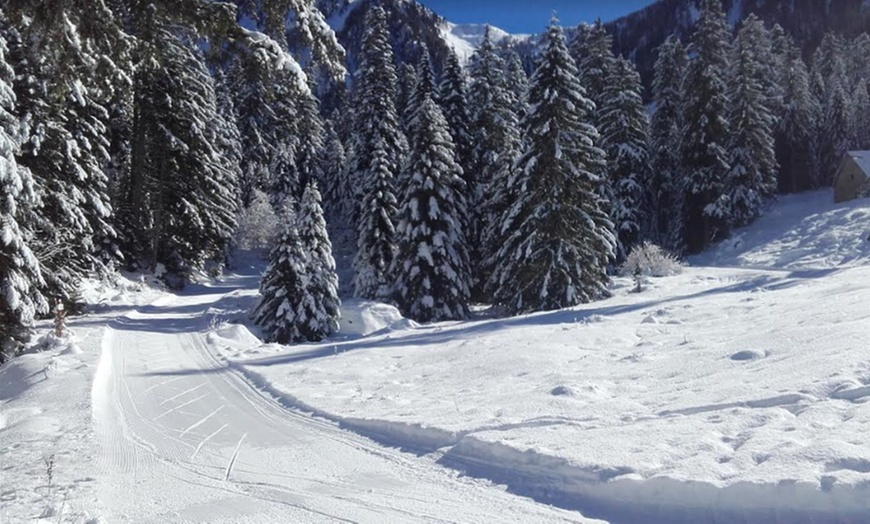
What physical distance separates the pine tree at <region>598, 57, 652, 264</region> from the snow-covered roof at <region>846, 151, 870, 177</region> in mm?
16854

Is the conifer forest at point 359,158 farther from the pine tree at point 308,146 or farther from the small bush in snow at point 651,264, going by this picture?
the small bush in snow at point 651,264

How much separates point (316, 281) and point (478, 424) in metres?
14.6

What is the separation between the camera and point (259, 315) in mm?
21109

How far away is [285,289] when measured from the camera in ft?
67.5

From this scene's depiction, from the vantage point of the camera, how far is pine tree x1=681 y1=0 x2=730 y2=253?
37062 millimetres

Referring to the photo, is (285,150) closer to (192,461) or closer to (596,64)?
(596,64)

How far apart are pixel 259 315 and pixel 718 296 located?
1530cm

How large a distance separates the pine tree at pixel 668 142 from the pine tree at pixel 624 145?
5.63 meters

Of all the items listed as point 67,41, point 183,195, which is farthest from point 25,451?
point 183,195

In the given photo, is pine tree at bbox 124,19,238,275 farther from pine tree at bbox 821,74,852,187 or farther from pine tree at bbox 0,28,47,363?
pine tree at bbox 821,74,852,187

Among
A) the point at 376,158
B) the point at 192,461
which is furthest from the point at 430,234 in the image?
the point at 192,461

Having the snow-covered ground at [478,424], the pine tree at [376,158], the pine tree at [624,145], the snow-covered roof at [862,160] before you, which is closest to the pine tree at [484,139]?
the pine tree at [376,158]

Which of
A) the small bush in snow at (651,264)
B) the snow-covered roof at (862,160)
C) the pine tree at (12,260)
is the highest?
the snow-covered roof at (862,160)

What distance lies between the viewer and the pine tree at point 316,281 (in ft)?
66.2
